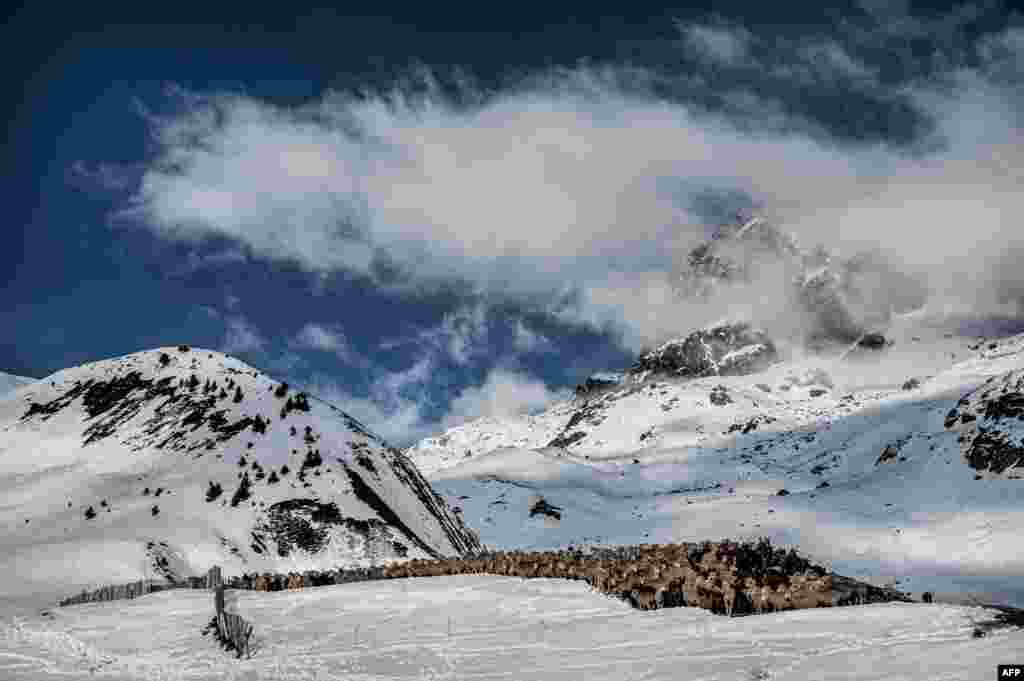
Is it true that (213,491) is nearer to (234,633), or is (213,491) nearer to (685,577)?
(234,633)

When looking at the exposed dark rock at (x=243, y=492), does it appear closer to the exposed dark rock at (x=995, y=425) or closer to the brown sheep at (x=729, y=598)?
the brown sheep at (x=729, y=598)

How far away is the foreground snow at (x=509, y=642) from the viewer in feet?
45.5

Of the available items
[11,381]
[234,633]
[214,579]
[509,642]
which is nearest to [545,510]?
[11,381]

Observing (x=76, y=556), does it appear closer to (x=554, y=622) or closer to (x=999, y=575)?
(x=554, y=622)

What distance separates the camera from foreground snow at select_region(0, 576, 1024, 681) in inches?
546

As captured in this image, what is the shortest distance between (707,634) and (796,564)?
1458 centimetres

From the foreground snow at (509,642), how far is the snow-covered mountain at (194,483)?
1331 centimetres

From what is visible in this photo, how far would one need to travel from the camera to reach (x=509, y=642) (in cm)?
1931

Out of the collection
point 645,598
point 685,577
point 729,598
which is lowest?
point 645,598

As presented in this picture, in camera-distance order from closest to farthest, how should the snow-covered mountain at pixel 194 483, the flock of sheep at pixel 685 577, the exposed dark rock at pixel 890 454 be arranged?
the flock of sheep at pixel 685 577, the snow-covered mountain at pixel 194 483, the exposed dark rock at pixel 890 454

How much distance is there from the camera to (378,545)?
49969 millimetres

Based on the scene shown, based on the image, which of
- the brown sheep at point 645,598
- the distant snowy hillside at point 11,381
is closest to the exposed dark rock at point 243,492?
the brown sheep at point 645,598

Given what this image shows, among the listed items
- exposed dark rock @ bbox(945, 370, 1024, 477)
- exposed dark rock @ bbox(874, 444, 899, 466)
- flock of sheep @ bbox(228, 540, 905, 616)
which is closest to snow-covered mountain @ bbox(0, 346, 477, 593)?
flock of sheep @ bbox(228, 540, 905, 616)

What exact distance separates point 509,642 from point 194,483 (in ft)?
124
